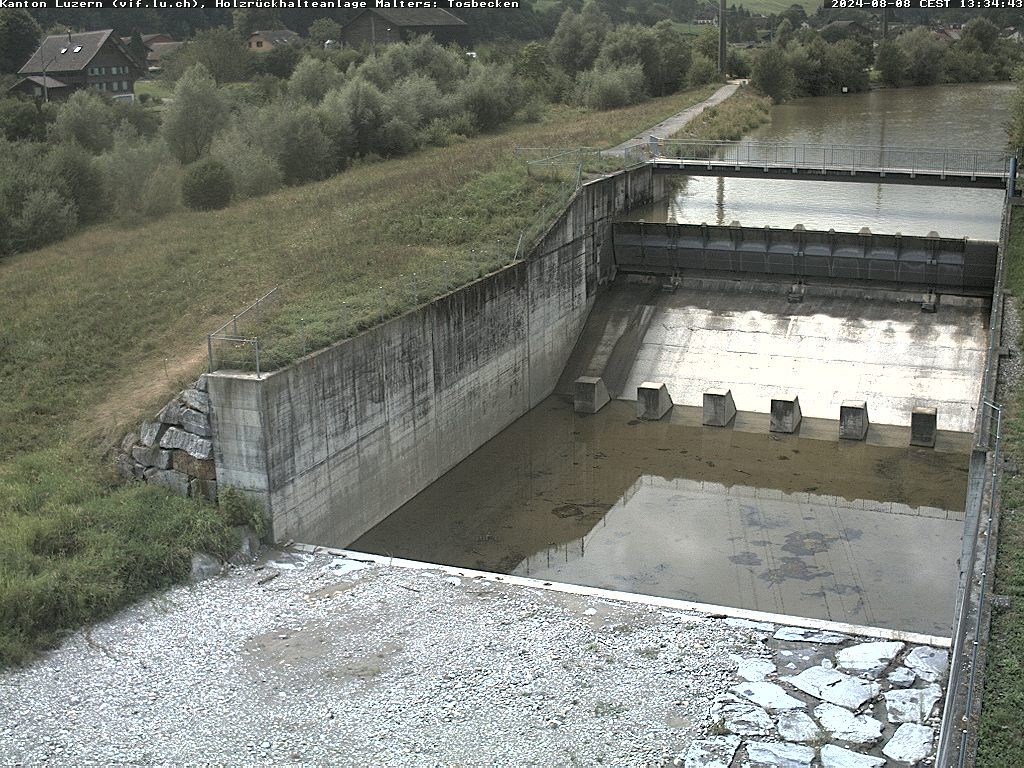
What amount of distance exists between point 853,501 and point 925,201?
18.9m

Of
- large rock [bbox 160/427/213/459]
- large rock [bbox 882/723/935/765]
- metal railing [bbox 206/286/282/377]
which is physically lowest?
large rock [bbox 882/723/935/765]

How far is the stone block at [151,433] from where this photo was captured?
21.0m

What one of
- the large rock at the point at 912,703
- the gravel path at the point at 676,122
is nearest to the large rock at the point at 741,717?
the large rock at the point at 912,703

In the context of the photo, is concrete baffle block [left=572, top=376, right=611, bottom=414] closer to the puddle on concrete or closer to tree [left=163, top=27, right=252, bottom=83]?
the puddle on concrete

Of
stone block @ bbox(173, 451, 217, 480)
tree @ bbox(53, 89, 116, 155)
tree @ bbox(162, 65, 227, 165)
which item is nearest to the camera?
stone block @ bbox(173, 451, 217, 480)

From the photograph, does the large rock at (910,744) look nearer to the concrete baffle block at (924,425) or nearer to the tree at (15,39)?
the concrete baffle block at (924,425)

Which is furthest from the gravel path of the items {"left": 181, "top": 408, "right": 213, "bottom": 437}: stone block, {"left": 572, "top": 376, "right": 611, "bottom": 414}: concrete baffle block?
{"left": 181, "top": 408, "right": 213, "bottom": 437}: stone block

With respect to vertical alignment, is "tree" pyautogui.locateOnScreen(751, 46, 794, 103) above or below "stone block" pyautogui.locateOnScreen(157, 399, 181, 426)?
above

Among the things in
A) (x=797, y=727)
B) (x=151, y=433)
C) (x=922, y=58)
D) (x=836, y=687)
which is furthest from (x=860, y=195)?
(x=922, y=58)

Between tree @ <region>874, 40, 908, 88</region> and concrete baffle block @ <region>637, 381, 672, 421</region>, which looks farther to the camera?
tree @ <region>874, 40, 908, 88</region>

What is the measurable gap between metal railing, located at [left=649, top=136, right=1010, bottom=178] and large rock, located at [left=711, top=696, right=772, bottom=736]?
74.9ft

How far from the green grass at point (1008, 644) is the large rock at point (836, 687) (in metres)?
1.84

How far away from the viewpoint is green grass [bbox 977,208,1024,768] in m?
12.4

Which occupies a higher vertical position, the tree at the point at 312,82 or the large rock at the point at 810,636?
the tree at the point at 312,82
